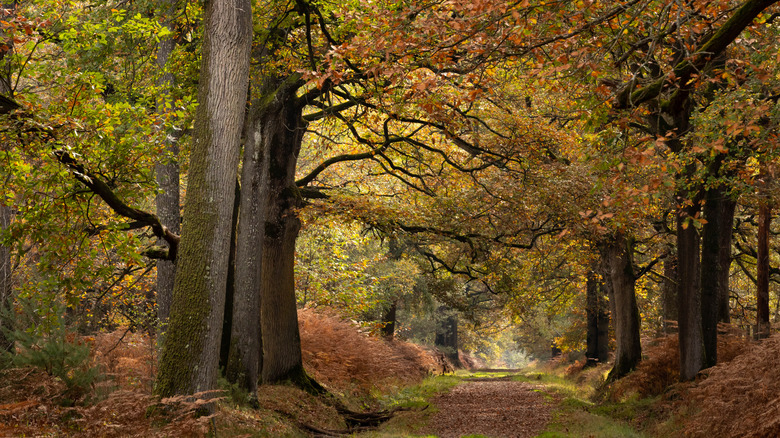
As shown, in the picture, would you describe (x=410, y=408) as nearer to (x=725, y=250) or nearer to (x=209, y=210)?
(x=725, y=250)

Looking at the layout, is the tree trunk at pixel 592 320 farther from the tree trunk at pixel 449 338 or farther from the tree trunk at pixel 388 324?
the tree trunk at pixel 449 338

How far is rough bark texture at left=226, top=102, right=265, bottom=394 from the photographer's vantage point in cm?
1060

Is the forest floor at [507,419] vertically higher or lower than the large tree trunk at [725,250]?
lower

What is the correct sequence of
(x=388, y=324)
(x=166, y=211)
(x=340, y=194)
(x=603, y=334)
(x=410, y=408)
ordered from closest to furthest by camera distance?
(x=166, y=211)
(x=410, y=408)
(x=340, y=194)
(x=603, y=334)
(x=388, y=324)

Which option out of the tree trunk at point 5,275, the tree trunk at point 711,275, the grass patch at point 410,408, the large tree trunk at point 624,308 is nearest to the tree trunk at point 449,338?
the grass patch at point 410,408

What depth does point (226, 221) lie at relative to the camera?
23.8ft

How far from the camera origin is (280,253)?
44.2 feet

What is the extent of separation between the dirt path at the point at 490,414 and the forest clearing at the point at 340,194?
0.55 ft

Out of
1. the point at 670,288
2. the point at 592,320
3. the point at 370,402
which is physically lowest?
the point at 370,402

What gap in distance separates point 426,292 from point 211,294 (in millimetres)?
23609

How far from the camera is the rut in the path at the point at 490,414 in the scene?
1211 centimetres

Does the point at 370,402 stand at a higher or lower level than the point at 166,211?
lower

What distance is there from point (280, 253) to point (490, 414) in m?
6.63

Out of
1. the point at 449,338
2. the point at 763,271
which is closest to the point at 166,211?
the point at 763,271
